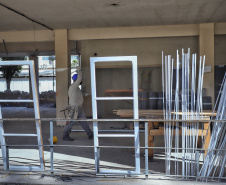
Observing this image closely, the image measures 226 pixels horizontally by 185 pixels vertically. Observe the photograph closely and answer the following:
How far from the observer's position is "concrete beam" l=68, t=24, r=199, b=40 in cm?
1018

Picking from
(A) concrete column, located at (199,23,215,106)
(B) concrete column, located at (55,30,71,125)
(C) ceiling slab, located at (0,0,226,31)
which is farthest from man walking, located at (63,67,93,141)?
(A) concrete column, located at (199,23,215,106)

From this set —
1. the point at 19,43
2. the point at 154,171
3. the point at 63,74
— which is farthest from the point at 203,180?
the point at 19,43

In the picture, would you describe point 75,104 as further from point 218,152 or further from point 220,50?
point 220,50

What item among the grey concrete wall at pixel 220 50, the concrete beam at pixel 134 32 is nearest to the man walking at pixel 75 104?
the concrete beam at pixel 134 32

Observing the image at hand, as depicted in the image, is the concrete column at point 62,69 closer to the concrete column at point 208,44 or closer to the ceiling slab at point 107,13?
the ceiling slab at point 107,13

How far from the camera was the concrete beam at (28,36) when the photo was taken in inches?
423

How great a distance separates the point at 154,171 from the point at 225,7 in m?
4.47

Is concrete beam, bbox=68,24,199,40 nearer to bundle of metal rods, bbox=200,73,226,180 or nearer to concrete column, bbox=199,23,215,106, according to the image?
concrete column, bbox=199,23,215,106

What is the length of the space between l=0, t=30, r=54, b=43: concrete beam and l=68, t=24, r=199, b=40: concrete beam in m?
0.66

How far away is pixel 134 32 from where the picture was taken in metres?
10.4

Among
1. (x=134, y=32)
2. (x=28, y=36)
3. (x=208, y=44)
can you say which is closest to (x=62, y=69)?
(x=28, y=36)

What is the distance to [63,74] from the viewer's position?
10.8 metres

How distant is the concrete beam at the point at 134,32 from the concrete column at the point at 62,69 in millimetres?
264

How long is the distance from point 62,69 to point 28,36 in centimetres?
142
